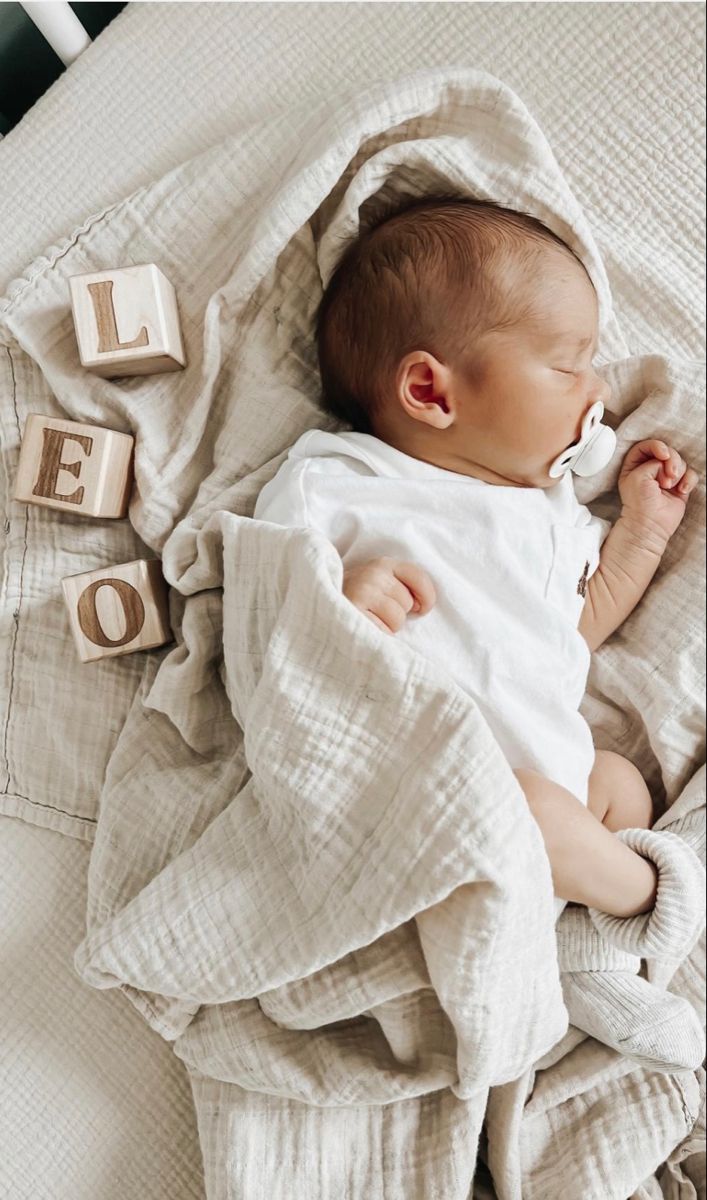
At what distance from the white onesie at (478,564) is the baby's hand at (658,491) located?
3.6 inches

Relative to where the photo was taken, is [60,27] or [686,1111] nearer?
[686,1111]

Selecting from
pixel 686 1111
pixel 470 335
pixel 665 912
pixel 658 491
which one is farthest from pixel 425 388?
pixel 686 1111

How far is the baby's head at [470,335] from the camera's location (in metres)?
0.96

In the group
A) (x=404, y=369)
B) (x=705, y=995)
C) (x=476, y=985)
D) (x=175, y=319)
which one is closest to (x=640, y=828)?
(x=705, y=995)

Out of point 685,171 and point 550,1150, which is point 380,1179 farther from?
point 685,171

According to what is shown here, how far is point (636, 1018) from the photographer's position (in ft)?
2.90

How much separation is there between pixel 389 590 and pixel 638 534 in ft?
1.09

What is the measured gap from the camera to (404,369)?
0.97 meters

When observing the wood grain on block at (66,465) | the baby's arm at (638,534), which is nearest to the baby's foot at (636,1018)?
the baby's arm at (638,534)

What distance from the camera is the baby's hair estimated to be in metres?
0.95

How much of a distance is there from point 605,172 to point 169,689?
763 millimetres

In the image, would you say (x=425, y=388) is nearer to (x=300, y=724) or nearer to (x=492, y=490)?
(x=492, y=490)

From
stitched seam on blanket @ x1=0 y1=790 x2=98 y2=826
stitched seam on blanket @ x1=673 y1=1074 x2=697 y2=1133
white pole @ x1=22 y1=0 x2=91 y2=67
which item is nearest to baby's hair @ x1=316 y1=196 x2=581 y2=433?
white pole @ x1=22 y1=0 x2=91 y2=67

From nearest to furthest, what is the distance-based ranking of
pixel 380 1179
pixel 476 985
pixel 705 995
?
pixel 476 985
pixel 380 1179
pixel 705 995
